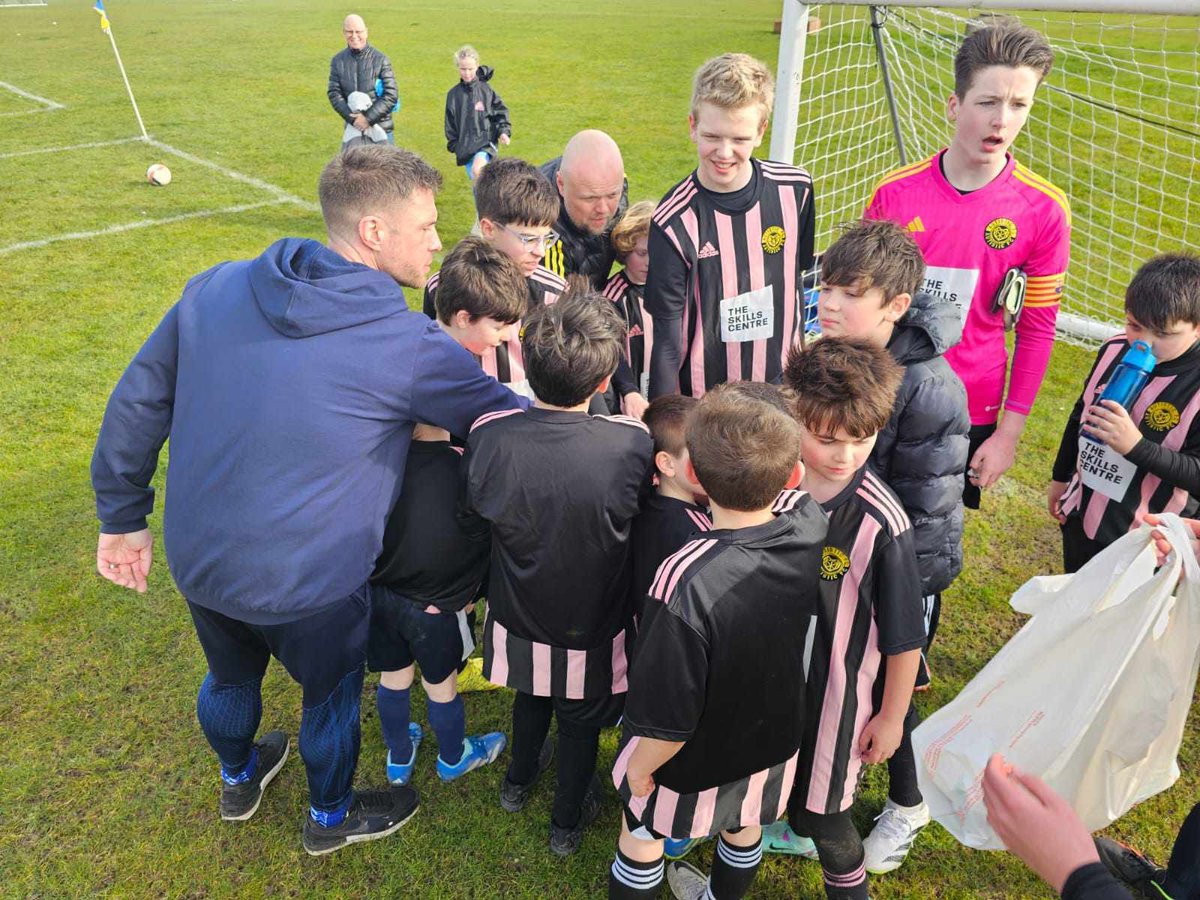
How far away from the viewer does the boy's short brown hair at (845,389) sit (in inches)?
77.9

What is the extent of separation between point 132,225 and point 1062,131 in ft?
34.9

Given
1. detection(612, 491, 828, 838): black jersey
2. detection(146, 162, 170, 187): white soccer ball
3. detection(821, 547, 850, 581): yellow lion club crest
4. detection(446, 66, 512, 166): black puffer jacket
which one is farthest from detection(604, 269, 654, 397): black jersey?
detection(146, 162, 170, 187): white soccer ball

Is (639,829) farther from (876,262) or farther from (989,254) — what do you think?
(989,254)

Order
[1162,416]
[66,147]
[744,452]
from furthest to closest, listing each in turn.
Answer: [66,147] < [1162,416] < [744,452]

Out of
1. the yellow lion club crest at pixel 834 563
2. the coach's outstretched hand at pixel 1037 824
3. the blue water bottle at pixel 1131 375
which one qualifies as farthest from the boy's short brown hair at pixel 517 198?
the coach's outstretched hand at pixel 1037 824

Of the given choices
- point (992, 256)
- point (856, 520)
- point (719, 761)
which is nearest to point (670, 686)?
point (719, 761)

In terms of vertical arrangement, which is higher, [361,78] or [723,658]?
[361,78]

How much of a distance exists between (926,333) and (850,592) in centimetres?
78

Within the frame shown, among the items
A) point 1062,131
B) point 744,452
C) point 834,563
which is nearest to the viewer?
point 744,452

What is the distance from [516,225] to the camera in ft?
9.78

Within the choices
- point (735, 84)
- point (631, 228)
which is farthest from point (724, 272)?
point (735, 84)

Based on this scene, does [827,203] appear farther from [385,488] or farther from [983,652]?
[385,488]

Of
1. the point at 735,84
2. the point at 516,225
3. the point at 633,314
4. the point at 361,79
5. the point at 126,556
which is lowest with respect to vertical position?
the point at 126,556

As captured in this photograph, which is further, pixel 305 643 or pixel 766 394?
pixel 305 643
